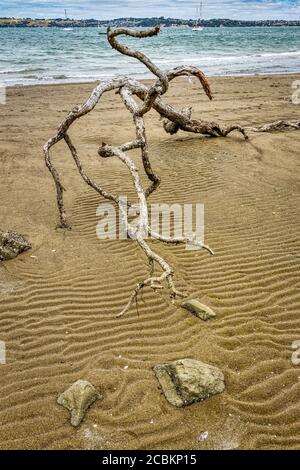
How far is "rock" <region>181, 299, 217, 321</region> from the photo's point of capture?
4.20 m

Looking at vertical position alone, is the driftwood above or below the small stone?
above

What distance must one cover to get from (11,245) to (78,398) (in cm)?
295

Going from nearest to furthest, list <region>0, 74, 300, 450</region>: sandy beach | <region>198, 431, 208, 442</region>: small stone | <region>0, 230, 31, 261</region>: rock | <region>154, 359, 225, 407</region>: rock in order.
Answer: <region>198, 431, 208, 442</region>: small stone → <region>0, 74, 300, 450</region>: sandy beach → <region>154, 359, 225, 407</region>: rock → <region>0, 230, 31, 261</region>: rock

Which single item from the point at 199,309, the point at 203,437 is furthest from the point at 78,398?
the point at 199,309

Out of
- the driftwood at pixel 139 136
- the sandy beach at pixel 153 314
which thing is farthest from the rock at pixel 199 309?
the driftwood at pixel 139 136

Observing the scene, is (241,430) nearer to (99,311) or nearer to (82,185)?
(99,311)

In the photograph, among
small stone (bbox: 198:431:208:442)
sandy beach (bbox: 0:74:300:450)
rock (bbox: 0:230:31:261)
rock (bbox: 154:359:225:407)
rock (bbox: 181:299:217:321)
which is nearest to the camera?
small stone (bbox: 198:431:208:442)

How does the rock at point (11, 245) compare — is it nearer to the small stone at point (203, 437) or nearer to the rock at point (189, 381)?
the rock at point (189, 381)

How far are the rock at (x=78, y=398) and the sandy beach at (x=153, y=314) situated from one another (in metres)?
0.08

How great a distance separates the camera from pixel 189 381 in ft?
10.7

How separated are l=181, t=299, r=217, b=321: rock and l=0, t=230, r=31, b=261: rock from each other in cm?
262

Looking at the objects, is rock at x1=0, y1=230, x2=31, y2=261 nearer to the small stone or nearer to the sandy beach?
the sandy beach

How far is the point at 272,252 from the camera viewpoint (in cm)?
541

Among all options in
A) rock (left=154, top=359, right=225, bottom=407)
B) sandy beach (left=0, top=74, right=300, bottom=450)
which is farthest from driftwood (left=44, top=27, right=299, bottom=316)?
rock (left=154, top=359, right=225, bottom=407)
